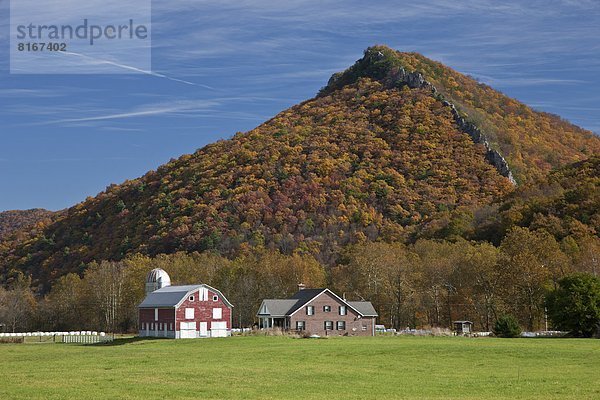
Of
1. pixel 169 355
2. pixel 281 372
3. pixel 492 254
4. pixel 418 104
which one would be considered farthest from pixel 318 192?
pixel 281 372

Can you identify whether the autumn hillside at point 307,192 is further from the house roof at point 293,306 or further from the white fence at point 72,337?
the white fence at point 72,337

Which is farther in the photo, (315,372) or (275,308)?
(275,308)

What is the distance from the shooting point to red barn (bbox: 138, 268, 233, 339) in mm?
88062

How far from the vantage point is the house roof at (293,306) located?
299 feet

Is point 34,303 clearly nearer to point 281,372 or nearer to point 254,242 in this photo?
point 254,242

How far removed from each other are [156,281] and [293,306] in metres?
19.0

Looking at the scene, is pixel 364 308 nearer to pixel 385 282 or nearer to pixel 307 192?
pixel 385 282

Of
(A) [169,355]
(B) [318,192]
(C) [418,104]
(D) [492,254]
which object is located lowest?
(A) [169,355]

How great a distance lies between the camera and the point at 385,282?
101500 millimetres

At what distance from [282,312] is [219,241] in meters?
52.1

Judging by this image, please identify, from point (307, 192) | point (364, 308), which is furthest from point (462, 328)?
point (307, 192)

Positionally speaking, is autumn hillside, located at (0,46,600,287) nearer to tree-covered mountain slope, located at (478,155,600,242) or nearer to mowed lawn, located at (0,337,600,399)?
tree-covered mountain slope, located at (478,155,600,242)

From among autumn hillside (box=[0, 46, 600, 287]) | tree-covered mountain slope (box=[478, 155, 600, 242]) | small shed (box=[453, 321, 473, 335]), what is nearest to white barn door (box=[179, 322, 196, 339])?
small shed (box=[453, 321, 473, 335])

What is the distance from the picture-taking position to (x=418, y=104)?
194 metres
